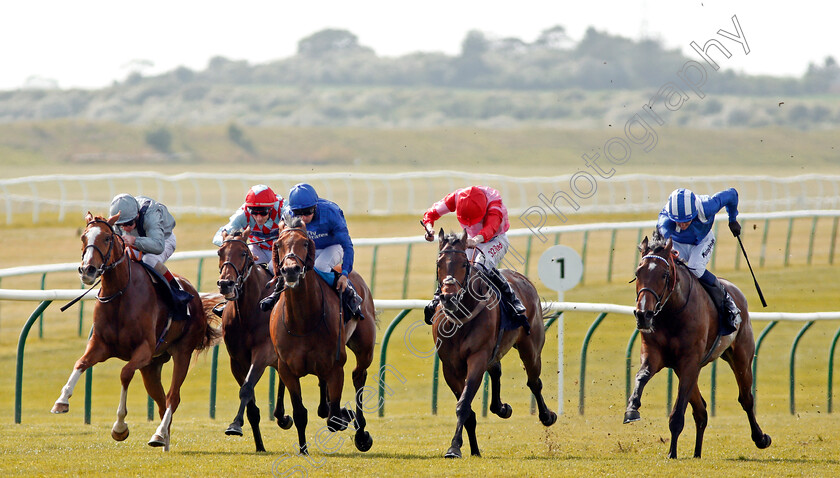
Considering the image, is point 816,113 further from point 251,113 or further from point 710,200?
point 710,200

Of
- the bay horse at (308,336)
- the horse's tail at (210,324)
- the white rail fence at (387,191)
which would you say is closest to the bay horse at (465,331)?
the bay horse at (308,336)

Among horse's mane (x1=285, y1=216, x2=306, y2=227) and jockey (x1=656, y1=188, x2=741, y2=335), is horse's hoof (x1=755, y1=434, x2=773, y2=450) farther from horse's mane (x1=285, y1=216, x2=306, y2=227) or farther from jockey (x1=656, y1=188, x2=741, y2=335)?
horse's mane (x1=285, y1=216, x2=306, y2=227)

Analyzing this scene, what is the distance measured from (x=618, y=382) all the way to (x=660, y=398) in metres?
0.50

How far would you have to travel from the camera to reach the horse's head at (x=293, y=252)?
669 centimetres

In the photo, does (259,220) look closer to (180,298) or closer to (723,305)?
(180,298)

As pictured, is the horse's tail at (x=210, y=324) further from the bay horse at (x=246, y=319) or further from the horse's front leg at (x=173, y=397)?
the bay horse at (x=246, y=319)

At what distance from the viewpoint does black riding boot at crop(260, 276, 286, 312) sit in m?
7.12

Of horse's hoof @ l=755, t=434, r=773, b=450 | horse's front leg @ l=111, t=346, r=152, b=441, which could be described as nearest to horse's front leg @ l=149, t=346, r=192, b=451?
horse's front leg @ l=111, t=346, r=152, b=441

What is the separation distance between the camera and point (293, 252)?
22.2 feet

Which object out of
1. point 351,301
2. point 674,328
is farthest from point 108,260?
point 674,328

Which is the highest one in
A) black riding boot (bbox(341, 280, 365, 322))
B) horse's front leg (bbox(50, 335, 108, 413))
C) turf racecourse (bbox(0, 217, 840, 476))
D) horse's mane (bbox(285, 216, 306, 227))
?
horse's mane (bbox(285, 216, 306, 227))

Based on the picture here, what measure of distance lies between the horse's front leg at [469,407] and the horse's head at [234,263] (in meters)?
1.53

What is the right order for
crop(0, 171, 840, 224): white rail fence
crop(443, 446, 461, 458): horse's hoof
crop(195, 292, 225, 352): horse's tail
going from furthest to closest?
1. crop(0, 171, 840, 224): white rail fence
2. crop(195, 292, 225, 352): horse's tail
3. crop(443, 446, 461, 458): horse's hoof

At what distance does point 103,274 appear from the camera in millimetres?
7258
